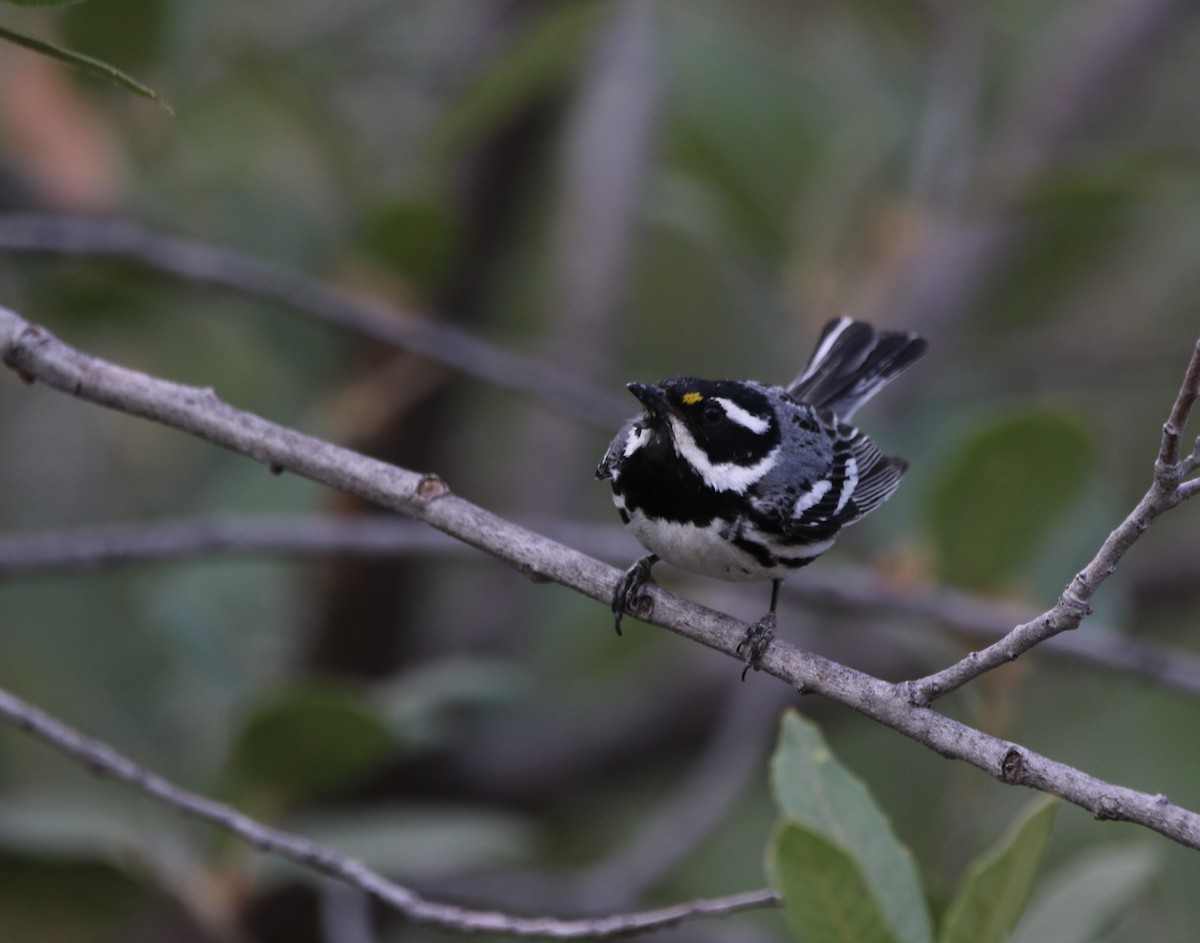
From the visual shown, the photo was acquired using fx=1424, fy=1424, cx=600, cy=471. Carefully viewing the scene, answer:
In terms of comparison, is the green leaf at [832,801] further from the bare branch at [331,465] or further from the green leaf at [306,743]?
the green leaf at [306,743]

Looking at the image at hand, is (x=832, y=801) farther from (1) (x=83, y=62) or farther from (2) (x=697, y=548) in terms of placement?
(1) (x=83, y=62)

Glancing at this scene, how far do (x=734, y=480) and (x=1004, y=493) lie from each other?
3.29ft

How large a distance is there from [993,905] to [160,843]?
2.31 meters

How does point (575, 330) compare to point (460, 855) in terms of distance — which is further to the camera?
point (575, 330)

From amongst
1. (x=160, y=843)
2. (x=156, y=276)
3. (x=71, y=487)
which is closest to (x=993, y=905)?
(x=160, y=843)

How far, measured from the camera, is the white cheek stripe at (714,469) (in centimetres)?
274

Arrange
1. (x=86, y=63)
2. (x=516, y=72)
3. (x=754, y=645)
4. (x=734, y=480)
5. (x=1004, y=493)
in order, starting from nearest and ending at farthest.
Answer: (x=86, y=63) → (x=754, y=645) → (x=734, y=480) → (x=1004, y=493) → (x=516, y=72)

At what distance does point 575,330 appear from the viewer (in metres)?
5.39

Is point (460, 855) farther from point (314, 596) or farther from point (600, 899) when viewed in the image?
point (314, 596)

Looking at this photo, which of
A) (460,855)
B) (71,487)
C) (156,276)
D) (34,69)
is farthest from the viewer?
(71,487)

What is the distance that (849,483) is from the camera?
3018 mm

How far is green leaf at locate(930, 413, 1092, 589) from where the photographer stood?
3342mm

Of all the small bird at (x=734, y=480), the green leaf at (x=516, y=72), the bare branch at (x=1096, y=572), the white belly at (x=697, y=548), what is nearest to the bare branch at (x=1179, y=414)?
the bare branch at (x=1096, y=572)

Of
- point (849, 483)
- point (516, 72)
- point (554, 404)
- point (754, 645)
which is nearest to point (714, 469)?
point (849, 483)
